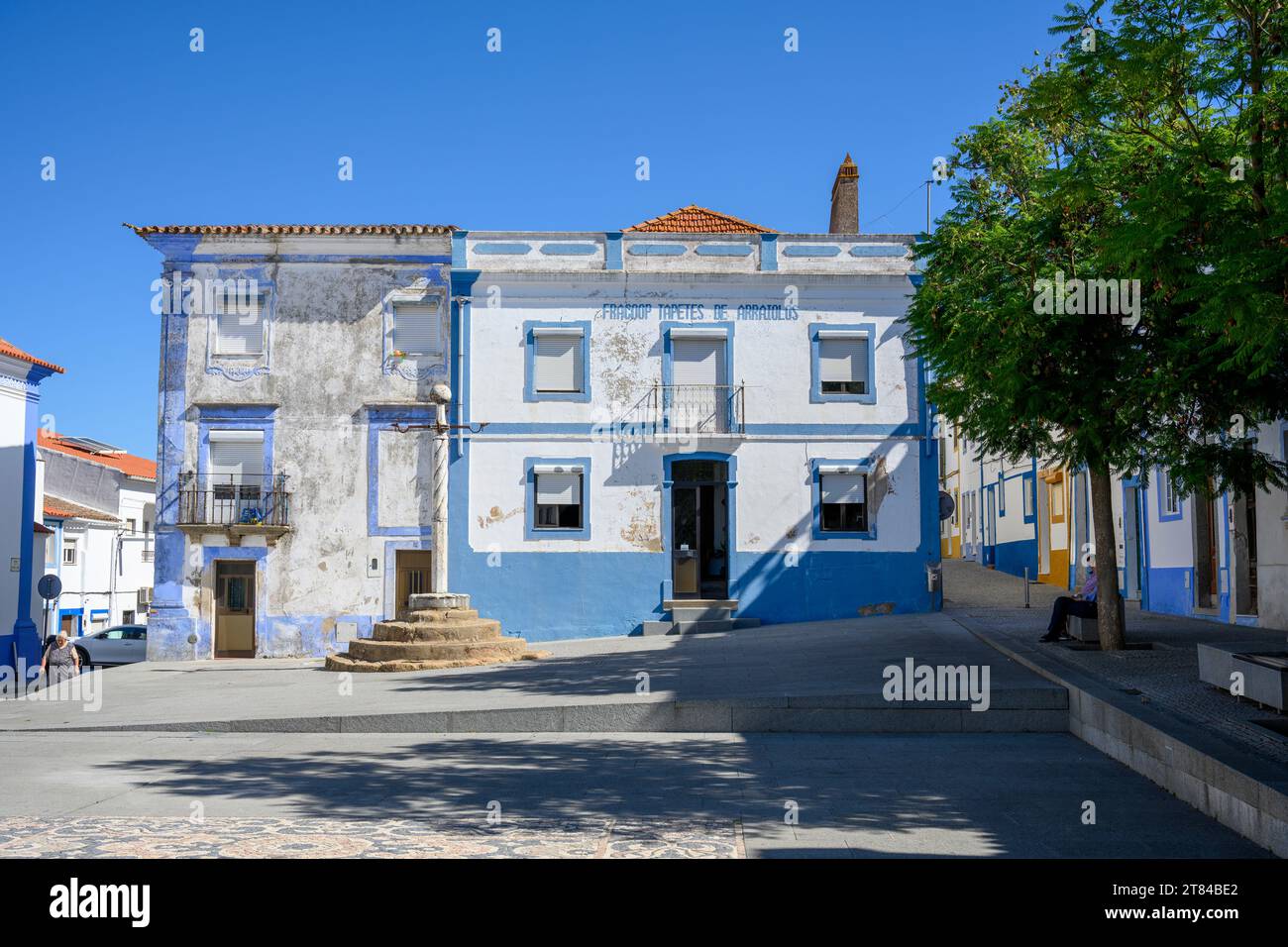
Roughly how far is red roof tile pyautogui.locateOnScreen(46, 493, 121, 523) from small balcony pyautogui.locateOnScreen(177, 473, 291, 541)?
1746cm

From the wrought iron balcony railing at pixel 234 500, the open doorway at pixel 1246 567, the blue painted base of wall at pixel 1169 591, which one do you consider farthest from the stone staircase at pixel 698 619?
the open doorway at pixel 1246 567

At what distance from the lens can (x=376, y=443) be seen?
2322 cm

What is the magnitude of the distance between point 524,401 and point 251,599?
7082 mm

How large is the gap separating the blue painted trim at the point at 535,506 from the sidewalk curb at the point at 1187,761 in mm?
12442

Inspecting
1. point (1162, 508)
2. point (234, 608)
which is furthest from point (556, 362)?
point (1162, 508)

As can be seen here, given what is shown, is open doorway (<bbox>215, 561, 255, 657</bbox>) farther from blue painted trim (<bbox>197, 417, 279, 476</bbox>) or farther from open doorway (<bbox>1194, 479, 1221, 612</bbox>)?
open doorway (<bbox>1194, 479, 1221, 612</bbox>)

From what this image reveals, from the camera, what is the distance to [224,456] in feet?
76.8

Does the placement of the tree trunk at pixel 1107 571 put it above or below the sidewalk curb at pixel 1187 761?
above

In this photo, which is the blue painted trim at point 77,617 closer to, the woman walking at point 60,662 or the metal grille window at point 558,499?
the woman walking at point 60,662

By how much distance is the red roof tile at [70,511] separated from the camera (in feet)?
125

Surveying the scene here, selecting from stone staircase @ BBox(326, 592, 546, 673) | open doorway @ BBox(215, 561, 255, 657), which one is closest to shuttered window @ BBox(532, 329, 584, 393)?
stone staircase @ BBox(326, 592, 546, 673)

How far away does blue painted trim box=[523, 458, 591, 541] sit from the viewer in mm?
22266
